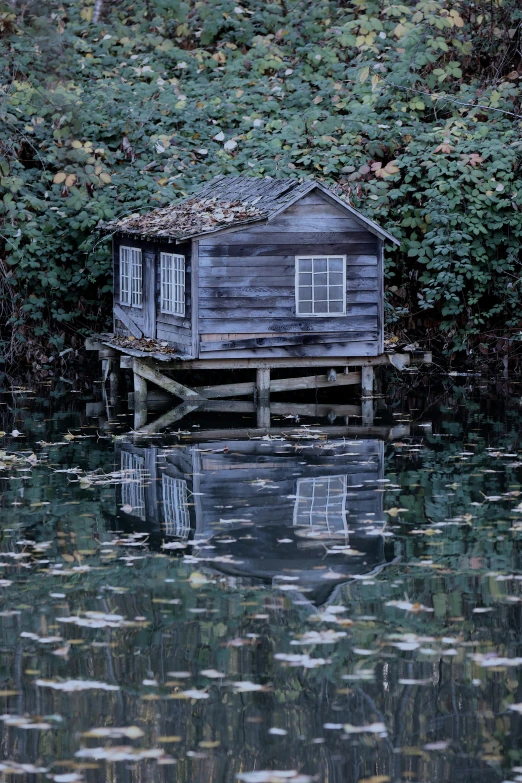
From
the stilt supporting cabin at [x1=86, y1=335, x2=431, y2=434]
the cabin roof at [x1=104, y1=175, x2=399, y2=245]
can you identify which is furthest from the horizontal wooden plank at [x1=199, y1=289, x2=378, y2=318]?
the cabin roof at [x1=104, y1=175, x2=399, y2=245]

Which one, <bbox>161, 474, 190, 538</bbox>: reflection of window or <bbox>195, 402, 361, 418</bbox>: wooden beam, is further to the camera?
<bbox>195, 402, 361, 418</bbox>: wooden beam

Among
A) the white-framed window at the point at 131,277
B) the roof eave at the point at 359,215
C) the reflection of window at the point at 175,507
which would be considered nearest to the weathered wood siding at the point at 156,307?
the white-framed window at the point at 131,277

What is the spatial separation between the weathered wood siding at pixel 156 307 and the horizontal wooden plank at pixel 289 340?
0.41 m

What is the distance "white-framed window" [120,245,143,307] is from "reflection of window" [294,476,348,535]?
27.2 ft

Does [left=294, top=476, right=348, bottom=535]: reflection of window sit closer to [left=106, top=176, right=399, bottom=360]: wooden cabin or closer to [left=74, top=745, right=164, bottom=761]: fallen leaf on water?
[left=74, top=745, right=164, bottom=761]: fallen leaf on water

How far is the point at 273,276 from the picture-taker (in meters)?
18.1

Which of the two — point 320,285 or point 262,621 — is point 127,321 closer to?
point 320,285

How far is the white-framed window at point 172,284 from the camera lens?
1819 cm

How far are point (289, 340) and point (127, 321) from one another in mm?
3534

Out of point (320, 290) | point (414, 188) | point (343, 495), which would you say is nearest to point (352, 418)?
point (320, 290)

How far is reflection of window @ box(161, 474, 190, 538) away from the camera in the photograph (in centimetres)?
1037

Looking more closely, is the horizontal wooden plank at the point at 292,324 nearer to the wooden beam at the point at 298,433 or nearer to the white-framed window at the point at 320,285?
the white-framed window at the point at 320,285

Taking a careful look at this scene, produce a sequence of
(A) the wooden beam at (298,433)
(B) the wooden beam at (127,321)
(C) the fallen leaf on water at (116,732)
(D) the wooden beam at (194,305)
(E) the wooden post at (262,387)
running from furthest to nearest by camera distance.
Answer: (B) the wooden beam at (127,321)
(E) the wooden post at (262,387)
(D) the wooden beam at (194,305)
(A) the wooden beam at (298,433)
(C) the fallen leaf on water at (116,732)

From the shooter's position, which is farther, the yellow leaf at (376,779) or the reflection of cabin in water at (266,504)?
the reflection of cabin in water at (266,504)
